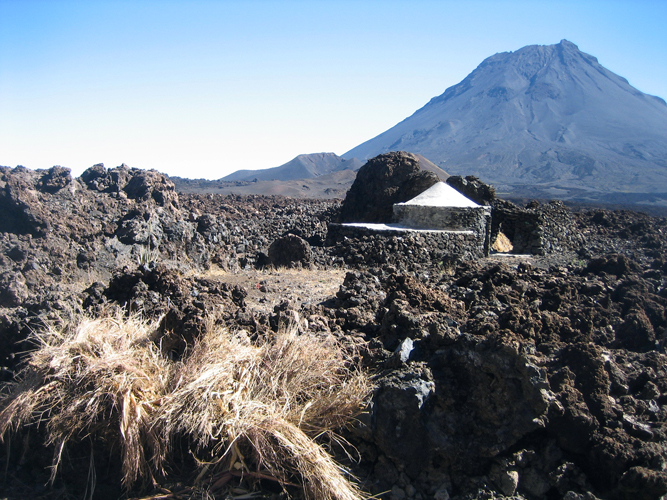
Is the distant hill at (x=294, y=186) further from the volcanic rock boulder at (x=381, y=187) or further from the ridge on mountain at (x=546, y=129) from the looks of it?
the volcanic rock boulder at (x=381, y=187)

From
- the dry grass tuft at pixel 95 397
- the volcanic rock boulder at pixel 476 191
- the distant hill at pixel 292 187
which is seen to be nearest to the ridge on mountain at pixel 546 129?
the distant hill at pixel 292 187

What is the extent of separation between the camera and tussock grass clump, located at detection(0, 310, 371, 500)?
259 centimetres

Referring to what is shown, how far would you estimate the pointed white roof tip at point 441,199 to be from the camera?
36.7 ft

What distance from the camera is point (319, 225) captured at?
15672 mm

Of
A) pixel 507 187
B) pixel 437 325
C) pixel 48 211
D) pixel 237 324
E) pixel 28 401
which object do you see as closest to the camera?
pixel 28 401

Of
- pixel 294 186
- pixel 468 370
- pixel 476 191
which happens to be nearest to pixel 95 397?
pixel 468 370

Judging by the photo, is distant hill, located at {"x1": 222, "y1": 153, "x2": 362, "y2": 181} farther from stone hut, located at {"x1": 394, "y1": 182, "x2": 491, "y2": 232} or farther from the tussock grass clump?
the tussock grass clump

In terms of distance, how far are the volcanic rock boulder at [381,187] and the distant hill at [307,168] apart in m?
70.4

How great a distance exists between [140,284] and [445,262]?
6.85 m

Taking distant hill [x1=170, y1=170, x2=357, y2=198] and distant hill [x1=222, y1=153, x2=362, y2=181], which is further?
distant hill [x1=222, y1=153, x2=362, y2=181]

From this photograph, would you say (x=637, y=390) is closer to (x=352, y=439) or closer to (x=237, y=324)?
(x=352, y=439)

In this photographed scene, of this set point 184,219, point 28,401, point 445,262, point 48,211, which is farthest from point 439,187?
point 28,401

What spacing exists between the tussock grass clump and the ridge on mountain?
2416 inches

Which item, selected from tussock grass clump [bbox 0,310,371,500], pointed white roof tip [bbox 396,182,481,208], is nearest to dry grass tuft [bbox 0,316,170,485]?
tussock grass clump [bbox 0,310,371,500]
